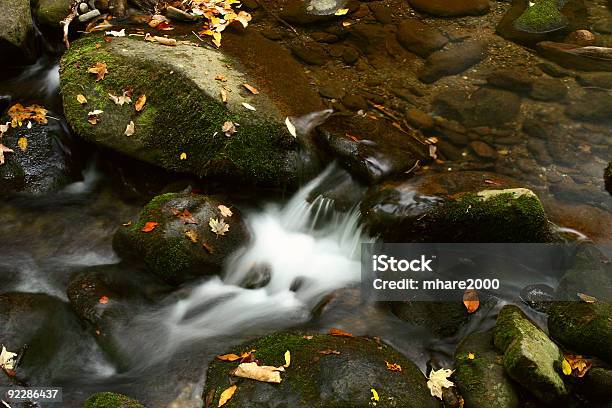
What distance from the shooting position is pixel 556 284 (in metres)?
5.33

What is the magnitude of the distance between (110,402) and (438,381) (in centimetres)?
259

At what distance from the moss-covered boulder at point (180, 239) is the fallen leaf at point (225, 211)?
0.04 ft

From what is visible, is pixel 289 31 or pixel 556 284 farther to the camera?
pixel 289 31

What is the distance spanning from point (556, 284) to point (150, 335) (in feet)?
13.0

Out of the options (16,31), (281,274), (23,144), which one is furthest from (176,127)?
(16,31)

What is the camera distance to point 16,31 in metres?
7.23

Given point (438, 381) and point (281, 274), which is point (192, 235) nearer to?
point (281, 274)

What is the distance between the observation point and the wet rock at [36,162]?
20.8ft

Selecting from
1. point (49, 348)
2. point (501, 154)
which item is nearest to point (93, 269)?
point (49, 348)

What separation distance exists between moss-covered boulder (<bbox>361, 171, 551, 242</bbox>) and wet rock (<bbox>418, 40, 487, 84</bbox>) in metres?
2.47

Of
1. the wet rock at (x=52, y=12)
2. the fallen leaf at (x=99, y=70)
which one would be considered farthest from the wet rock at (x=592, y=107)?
the wet rock at (x=52, y=12)

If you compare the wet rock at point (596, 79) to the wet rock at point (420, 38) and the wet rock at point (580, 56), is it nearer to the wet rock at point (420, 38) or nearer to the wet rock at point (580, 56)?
the wet rock at point (580, 56)

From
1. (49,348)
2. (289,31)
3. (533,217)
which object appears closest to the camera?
(49,348)

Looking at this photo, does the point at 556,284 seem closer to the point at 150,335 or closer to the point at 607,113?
the point at 607,113
